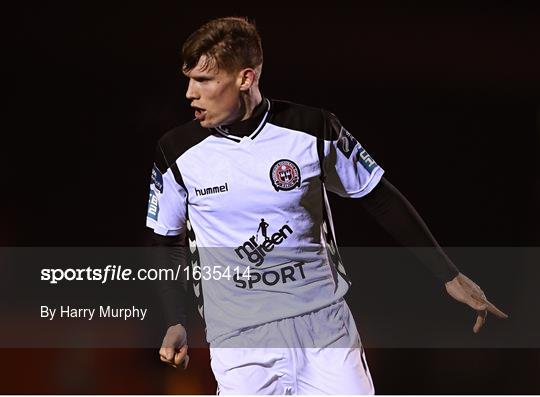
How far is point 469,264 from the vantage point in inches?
131

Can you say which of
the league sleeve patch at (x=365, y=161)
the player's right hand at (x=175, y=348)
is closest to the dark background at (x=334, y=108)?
the league sleeve patch at (x=365, y=161)

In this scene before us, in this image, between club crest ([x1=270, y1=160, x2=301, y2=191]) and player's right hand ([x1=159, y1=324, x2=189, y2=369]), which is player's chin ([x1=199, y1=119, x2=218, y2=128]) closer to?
club crest ([x1=270, y1=160, x2=301, y2=191])

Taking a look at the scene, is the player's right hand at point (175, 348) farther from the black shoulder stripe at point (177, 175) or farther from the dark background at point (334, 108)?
the dark background at point (334, 108)

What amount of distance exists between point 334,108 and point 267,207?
0.81 meters

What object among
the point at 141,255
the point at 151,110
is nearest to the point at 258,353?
the point at 141,255

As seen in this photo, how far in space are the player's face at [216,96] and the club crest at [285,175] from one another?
206mm

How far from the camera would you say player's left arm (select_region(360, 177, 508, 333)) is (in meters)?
2.59

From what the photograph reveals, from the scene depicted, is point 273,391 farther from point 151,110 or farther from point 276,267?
point 151,110

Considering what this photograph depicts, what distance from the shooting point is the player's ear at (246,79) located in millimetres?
2662

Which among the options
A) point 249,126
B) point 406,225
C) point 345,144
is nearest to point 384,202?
point 406,225

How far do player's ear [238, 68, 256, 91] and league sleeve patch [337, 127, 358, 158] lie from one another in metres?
0.32

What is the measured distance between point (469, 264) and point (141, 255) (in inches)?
49.5

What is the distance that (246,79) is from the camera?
2670 millimetres

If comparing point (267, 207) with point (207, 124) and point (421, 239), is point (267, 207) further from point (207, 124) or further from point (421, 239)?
point (421, 239)
